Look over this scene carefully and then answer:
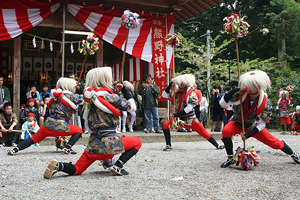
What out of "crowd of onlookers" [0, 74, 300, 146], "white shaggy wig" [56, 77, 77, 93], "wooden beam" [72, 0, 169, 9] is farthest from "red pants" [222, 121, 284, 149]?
"wooden beam" [72, 0, 169, 9]

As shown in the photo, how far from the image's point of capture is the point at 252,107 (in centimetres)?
498

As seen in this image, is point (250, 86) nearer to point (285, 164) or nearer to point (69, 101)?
point (285, 164)

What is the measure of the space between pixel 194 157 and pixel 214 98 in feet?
17.1

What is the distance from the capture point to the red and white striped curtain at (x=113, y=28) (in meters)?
9.76

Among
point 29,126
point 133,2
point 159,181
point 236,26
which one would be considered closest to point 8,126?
point 29,126

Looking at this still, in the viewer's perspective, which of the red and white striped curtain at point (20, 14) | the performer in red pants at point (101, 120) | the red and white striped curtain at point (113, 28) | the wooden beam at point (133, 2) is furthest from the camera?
the wooden beam at point (133, 2)

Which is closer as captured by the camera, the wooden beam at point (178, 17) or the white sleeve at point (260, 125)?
the white sleeve at point (260, 125)

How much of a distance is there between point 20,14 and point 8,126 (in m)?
3.14

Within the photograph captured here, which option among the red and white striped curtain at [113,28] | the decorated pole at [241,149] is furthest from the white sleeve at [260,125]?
the red and white striped curtain at [113,28]

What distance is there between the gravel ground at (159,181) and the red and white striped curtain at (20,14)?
13.8 feet

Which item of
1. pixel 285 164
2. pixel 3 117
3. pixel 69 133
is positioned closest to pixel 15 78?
pixel 3 117

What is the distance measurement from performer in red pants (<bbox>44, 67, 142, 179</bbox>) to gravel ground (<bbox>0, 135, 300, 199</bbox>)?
0.19 metres

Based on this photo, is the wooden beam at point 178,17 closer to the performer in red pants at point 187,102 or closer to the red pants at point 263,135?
the performer in red pants at point 187,102

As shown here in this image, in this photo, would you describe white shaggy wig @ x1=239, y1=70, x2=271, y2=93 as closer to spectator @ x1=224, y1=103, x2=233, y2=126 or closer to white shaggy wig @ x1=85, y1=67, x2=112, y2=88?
white shaggy wig @ x1=85, y1=67, x2=112, y2=88
